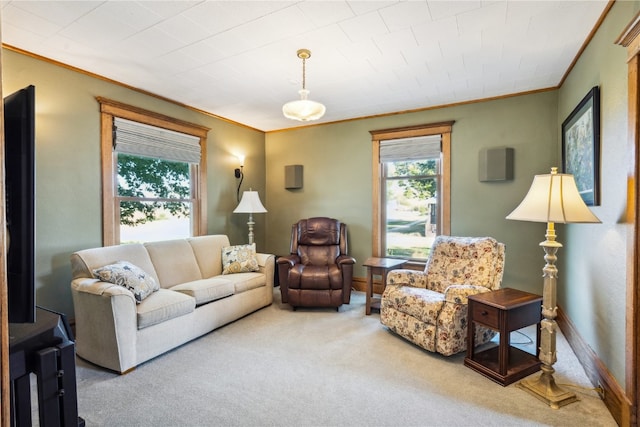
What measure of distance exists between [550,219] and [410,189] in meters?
2.52

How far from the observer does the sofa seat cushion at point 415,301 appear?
2733mm

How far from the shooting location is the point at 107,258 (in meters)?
2.97

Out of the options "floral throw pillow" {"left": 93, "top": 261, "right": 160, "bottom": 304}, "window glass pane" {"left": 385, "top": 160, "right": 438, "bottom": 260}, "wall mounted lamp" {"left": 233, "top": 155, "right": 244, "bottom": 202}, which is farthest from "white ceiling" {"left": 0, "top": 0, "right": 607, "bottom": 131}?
"floral throw pillow" {"left": 93, "top": 261, "right": 160, "bottom": 304}

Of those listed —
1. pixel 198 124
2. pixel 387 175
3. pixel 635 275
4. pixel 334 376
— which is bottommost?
pixel 334 376

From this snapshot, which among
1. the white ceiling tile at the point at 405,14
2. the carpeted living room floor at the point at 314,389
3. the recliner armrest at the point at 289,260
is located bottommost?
the carpeted living room floor at the point at 314,389

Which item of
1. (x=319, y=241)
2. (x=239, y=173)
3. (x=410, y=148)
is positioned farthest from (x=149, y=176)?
(x=410, y=148)

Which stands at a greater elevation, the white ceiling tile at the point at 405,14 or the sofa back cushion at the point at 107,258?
the white ceiling tile at the point at 405,14

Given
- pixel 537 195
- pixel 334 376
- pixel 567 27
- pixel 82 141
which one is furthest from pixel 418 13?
pixel 82 141

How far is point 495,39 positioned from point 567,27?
0.47m

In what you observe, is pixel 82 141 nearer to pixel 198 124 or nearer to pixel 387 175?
pixel 198 124

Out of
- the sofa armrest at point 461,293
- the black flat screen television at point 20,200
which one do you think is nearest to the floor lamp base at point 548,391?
the sofa armrest at point 461,293

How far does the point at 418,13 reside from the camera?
2213mm

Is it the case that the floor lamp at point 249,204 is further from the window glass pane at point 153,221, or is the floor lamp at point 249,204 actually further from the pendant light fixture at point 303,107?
the pendant light fixture at point 303,107

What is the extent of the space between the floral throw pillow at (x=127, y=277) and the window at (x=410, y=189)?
2953 millimetres
